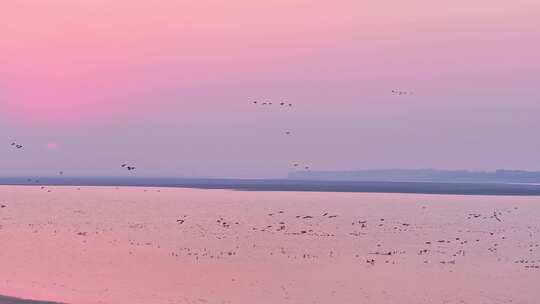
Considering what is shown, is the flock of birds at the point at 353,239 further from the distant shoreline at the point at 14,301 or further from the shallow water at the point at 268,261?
the distant shoreline at the point at 14,301

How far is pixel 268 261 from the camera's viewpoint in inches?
1945

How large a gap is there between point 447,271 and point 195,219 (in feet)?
150

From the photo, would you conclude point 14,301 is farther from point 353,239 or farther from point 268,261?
point 353,239

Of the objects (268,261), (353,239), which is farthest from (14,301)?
(353,239)

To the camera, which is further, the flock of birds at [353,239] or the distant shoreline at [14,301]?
the flock of birds at [353,239]

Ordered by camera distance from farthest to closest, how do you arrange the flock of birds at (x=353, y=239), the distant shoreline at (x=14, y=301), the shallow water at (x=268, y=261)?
1. the flock of birds at (x=353, y=239)
2. the shallow water at (x=268, y=261)
3. the distant shoreline at (x=14, y=301)

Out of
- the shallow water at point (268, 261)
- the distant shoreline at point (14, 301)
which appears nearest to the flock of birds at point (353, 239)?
the shallow water at point (268, 261)

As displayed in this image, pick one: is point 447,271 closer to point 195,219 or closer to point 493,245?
point 493,245

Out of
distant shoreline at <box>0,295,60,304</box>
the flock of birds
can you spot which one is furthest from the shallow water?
distant shoreline at <box>0,295,60,304</box>

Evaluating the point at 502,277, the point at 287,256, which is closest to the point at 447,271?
the point at 502,277

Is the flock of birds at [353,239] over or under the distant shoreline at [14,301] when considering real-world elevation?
over

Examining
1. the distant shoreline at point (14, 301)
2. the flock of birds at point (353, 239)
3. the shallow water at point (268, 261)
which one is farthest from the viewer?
the flock of birds at point (353, 239)

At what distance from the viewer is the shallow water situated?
1491 inches

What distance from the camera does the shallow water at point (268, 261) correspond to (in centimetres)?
3788
